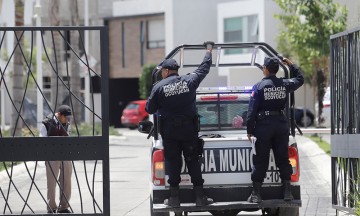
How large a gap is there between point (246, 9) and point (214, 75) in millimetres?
5273

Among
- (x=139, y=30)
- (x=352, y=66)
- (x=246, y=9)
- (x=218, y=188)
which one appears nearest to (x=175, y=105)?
(x=218, y=188)

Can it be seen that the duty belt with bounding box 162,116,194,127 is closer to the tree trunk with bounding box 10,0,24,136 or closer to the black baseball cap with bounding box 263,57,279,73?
the black baseball cap with bounding box 263,57,279,73

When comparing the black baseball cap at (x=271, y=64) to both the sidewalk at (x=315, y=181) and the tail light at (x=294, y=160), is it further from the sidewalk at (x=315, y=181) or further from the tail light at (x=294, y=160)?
the sidewalk at (x=315, y=181)

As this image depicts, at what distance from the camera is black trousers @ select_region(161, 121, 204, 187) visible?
1091 centimetres

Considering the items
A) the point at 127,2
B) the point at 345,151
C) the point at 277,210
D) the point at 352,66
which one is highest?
the point at 127,2

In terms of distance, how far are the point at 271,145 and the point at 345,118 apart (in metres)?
1.11

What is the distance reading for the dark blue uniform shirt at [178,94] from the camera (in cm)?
1091

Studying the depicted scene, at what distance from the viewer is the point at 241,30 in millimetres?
54750

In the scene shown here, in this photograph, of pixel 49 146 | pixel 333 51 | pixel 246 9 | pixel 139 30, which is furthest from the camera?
pixel 139 30

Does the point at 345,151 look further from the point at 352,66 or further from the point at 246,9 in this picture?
the point at 246,9

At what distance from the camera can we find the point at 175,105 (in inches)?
430

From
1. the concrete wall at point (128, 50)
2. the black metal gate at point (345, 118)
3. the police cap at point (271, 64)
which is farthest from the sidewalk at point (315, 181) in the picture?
the concrete wall at point (128, 50)

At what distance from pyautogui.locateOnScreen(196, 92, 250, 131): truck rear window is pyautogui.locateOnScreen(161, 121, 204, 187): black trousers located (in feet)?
4.88

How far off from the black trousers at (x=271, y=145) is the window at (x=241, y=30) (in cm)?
4232
